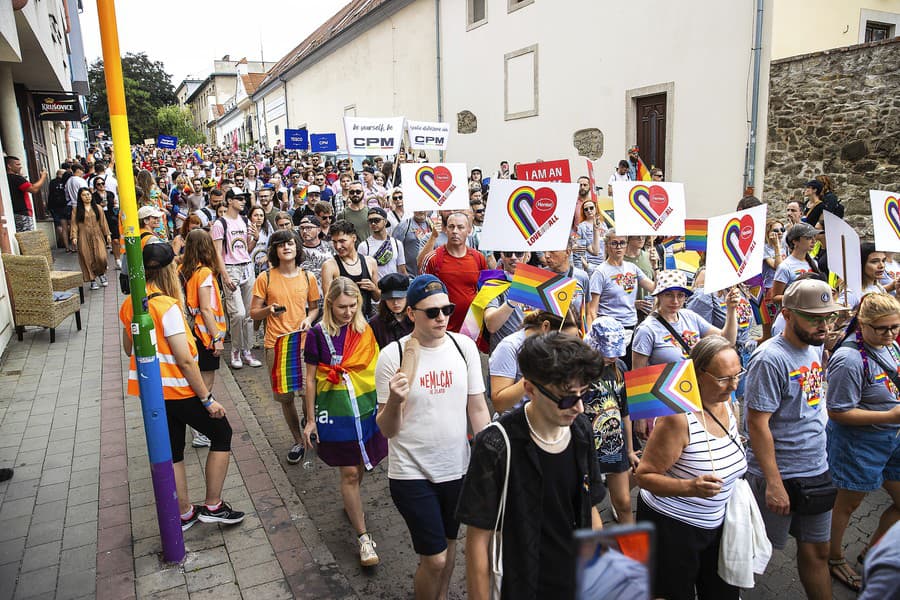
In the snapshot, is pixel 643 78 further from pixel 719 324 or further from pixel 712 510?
pixel 712 510

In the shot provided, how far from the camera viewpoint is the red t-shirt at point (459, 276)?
232 inches

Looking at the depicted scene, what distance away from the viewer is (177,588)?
3811mm

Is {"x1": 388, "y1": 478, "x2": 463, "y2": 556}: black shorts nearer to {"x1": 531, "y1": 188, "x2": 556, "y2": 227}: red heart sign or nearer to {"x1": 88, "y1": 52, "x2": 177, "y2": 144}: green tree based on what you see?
{"x1": 531, "y1": 188, "x2": 556, "y2": 227}: red heart sign

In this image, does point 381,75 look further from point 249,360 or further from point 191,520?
point 191,520

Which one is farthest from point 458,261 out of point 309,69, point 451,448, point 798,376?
point 309,69

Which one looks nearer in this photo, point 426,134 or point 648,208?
point 648,208

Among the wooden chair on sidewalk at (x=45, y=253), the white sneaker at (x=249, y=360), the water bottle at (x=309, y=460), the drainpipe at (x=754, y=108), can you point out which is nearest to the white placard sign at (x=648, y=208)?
the water bottle at (x=309, y=460)

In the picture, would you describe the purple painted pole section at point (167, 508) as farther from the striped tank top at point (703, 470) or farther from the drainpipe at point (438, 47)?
the drainpipe at point (438, 47)

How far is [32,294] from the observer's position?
29.4 ft

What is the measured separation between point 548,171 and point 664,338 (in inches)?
146

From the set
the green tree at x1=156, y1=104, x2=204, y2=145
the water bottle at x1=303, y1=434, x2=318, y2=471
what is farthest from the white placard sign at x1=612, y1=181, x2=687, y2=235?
the green tree at x1=156, y1=104, x2=204, y2=145

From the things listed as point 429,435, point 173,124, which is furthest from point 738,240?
point 173,124

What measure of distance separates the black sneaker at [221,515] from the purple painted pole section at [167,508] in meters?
0.40

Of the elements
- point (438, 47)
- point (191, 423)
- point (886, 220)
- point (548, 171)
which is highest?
point (438, 47)
